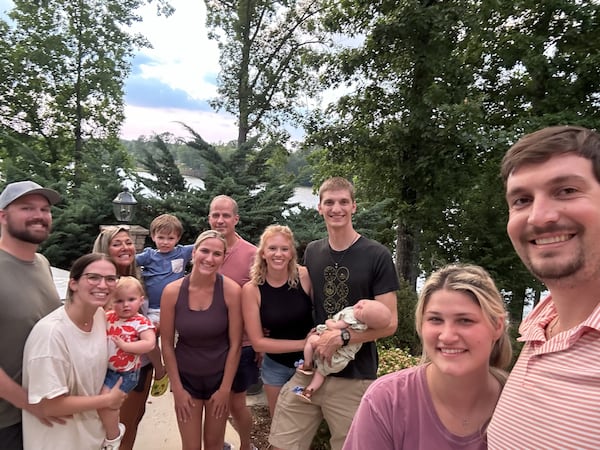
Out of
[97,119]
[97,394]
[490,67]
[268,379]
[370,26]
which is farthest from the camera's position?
[97,119]

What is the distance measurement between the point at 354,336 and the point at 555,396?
1373 mm

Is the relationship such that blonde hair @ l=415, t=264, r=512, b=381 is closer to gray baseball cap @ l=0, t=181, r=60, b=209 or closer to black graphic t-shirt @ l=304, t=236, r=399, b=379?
black graphic t-shirt @ l=304, t=236, r=399, b=379

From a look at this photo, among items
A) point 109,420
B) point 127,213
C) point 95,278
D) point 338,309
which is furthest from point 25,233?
point 127,213

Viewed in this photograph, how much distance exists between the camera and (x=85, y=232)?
805 cm

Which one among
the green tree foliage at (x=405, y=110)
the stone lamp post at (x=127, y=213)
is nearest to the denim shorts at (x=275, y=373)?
the stone lamp post at (x=127, y=213)

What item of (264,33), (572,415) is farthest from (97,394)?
(264,33)

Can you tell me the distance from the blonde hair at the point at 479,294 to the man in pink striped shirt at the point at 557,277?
0.58 ft

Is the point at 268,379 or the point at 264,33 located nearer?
the point at 268,379

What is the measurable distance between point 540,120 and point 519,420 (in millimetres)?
7795

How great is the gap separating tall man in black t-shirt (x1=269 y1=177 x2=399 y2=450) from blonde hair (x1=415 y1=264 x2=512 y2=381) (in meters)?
0.89

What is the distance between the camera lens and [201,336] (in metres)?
2.55

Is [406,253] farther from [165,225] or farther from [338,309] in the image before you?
[338,309]

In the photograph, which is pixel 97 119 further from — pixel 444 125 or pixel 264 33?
pixel 444 125

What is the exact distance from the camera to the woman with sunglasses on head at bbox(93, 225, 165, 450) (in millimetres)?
2840
